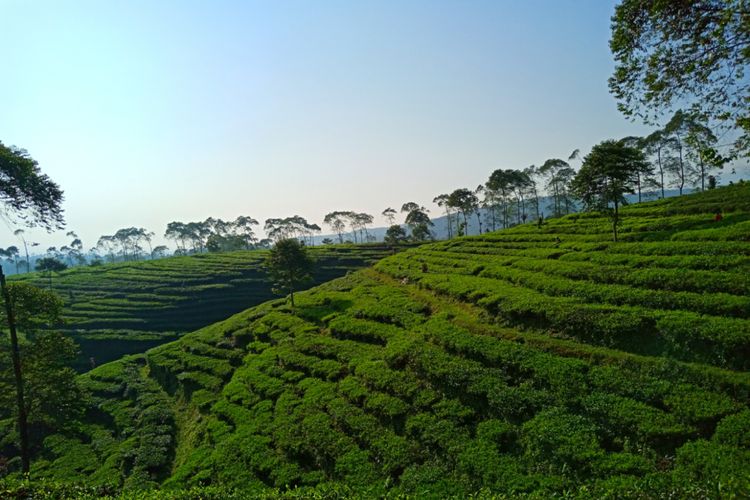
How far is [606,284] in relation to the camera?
832 inches

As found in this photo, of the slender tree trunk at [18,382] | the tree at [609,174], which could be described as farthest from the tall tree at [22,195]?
the tree at [609,174]

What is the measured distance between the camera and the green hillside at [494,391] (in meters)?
11.1

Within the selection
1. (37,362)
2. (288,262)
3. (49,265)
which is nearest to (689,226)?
(288,262)

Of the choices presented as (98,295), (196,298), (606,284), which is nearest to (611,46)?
(606,284)

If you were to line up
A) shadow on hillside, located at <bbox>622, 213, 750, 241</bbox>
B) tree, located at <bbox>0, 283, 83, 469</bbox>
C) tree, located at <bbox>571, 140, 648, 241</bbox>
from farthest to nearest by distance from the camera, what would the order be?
1. tree, located at <bbox>571, 140, 648, 241</bbox>
2. shadow on hillside, located at <bbox>622, 213, 750, 241</bbox>
3. tree, located at <bbox>0, 283, 83, 469</bbox>

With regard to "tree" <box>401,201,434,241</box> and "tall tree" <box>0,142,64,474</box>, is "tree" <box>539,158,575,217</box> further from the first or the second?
"tall tree" <box>0,142,64,474</box>

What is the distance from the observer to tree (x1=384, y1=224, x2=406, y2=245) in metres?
97.6

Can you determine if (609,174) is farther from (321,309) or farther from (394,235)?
(394,235)

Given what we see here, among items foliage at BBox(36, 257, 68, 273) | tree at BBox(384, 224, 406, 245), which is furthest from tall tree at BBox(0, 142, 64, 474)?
foliage at BBox(36, 257, 68, 273)

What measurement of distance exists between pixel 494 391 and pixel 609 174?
2469 cm

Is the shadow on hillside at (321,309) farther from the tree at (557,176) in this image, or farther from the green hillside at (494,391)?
the tree at (557,176)

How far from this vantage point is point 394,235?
9938 cm

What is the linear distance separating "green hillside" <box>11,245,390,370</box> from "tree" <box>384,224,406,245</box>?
18.9 feet

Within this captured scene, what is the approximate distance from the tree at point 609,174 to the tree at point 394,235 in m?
64.5
